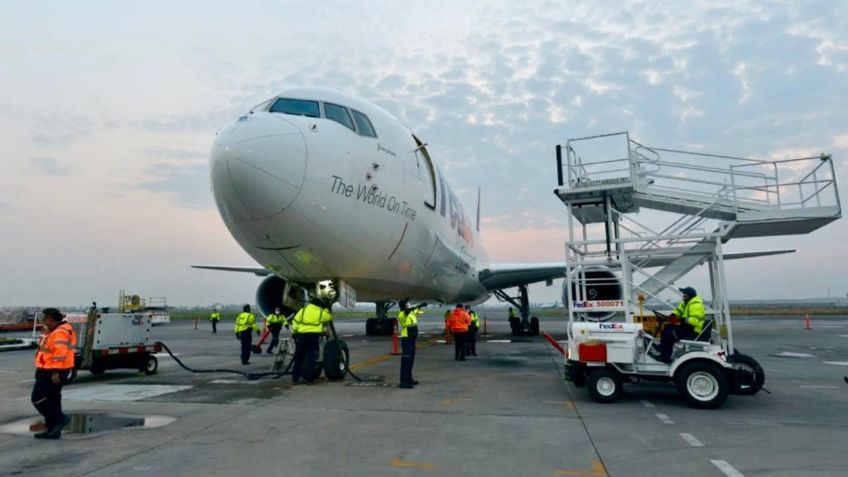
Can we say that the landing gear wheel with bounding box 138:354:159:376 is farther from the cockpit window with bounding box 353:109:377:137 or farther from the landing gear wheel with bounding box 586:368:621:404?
the landing gear wheel with bounding box 586:368:621:404

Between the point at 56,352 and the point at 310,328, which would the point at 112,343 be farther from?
the point at 56,352

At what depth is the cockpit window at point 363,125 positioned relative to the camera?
347 inches

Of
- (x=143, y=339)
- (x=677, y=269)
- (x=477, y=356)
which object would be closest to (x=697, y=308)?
(x=677, y=269)

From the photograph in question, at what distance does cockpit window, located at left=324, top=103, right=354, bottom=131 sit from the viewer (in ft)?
27.7

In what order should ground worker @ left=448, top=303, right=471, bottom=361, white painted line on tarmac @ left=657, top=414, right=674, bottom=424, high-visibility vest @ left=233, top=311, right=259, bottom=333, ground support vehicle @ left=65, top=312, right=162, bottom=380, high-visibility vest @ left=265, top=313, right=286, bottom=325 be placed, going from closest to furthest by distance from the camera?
1. white painted line on tarmac @ left=657, top=414, right=674, bottom=424
2. ground support vehicle @ left=65, top=312, right=162, bottom=380
3. high-visibility vest @ left=233, top=311, right=259, bottom=333
4. ground worker @ left=448, top=303, right=471, bottom=361
5. high-visibility vest @ left=265, top=313, right=286, bottom=325

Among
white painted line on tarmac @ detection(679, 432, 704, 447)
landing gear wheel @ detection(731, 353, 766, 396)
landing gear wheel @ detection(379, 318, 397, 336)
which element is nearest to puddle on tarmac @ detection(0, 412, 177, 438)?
white painted line on tarmac @ detection(679, 432, 704, 447)

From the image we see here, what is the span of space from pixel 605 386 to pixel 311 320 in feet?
16.4

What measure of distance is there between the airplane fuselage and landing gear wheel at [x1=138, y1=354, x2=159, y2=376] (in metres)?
4.38

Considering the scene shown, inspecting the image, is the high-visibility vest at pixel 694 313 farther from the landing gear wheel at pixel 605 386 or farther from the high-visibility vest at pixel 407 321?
the high-visibility vest at pixel 407 321

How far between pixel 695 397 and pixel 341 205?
5.80 meters

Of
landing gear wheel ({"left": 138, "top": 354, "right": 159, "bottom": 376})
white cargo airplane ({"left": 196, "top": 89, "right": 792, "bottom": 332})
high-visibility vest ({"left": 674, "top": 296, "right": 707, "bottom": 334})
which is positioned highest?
white cargo airplane ({"left": 196, "top": 89, "right": 792, "bottom": 332})

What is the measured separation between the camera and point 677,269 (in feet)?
32.4

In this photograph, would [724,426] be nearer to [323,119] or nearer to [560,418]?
[560,418]

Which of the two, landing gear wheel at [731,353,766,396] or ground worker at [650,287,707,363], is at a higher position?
ground worker at [650,287,707,363]
